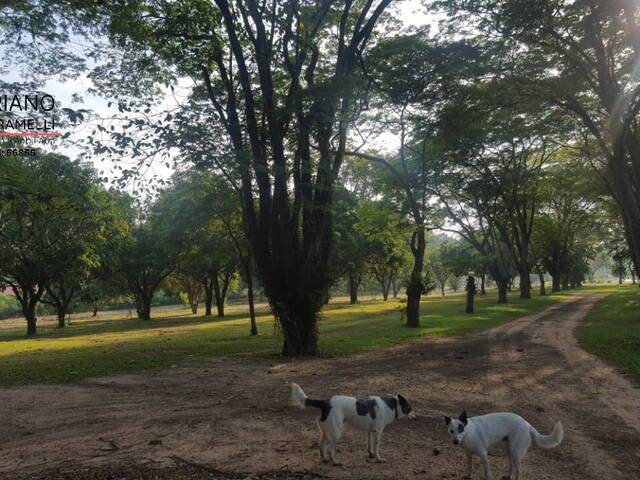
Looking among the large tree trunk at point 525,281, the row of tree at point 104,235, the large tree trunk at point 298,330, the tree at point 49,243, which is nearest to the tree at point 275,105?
the large tree trunk at point 298,330

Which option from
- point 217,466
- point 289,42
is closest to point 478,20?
point 289,42

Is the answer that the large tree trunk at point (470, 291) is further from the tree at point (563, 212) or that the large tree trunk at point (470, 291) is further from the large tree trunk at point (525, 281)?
the large tree trunk at point (525, 281)

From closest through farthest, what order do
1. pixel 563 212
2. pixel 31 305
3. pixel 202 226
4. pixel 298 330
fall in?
pixel 298 330 < pixel 202 226 < pixel 31 305 < pixel 563 212

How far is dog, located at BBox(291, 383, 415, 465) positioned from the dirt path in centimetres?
30

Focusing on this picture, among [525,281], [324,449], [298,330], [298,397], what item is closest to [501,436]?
[324,449]

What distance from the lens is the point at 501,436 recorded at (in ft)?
18.7

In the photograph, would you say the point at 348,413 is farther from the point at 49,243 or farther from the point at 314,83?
the point at 49,243

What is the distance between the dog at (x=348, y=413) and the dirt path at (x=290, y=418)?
30 centimetres

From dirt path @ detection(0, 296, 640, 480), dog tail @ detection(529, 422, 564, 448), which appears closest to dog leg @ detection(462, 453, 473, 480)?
dirt path @ detection(0, 296, 640, 480)

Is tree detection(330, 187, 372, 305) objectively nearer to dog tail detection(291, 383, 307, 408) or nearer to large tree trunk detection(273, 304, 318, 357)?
large tree trunk detection(273, 304, 318, 357)

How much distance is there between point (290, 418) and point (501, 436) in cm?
427

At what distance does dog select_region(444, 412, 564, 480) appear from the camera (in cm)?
556

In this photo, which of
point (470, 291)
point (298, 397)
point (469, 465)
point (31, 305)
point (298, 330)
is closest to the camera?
point (469, 465)

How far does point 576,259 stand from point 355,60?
84305mm
